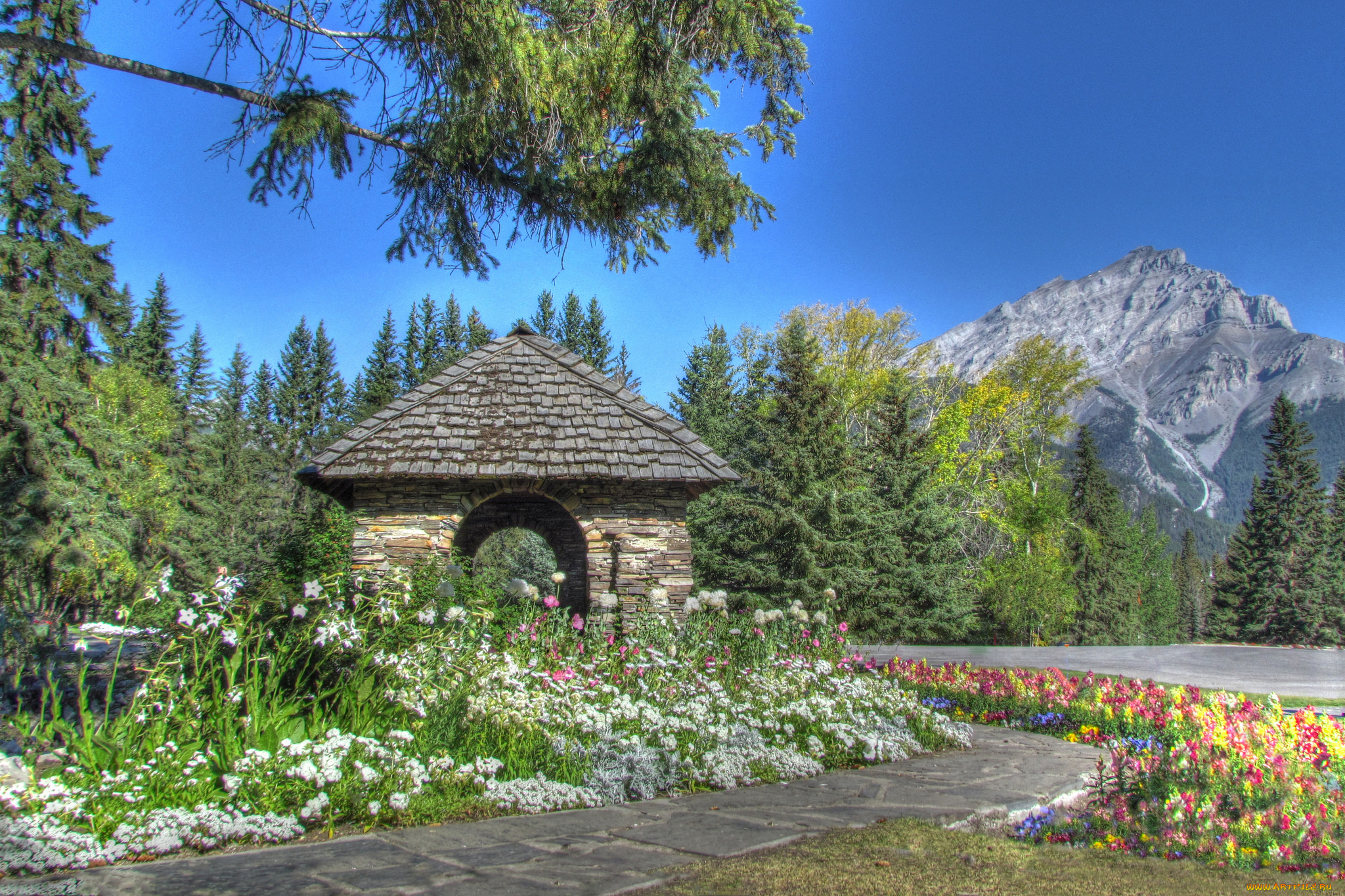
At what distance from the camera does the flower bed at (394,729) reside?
340 cm

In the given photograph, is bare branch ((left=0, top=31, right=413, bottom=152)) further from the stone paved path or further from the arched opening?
the arched opening

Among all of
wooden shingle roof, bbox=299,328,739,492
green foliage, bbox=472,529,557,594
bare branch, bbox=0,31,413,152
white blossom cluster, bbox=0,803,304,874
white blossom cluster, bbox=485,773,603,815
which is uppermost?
bare branch, bbox=0,31,413,152

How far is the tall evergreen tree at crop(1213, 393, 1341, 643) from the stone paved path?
42973 mm

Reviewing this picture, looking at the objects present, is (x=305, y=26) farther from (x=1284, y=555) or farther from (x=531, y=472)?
(x=1284, y=555)

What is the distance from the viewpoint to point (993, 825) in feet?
12.0

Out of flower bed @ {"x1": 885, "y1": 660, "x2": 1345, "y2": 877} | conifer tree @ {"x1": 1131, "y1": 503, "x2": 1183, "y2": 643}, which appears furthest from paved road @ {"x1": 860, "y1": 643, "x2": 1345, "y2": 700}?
conifer tree @ {"x1": 1131, "y1": 503, "x2": 1183, "y2": 643}

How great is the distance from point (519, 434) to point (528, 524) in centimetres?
416

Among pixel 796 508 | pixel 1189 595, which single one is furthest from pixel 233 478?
pixel 1189 595

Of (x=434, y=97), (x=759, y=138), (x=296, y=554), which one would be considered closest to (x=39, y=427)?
(x=296, y=554)

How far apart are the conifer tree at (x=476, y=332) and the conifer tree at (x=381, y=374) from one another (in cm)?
432

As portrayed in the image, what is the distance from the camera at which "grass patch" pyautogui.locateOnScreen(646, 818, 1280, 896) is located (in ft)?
7.75

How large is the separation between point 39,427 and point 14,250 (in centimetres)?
516

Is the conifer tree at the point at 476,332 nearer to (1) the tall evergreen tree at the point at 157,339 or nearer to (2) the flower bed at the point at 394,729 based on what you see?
(1) the tall evergreen tree at the point at 157,339

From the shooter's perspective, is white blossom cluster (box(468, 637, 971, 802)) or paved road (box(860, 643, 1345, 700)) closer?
white blossom cluster (box(468, 637, 971, 802))
